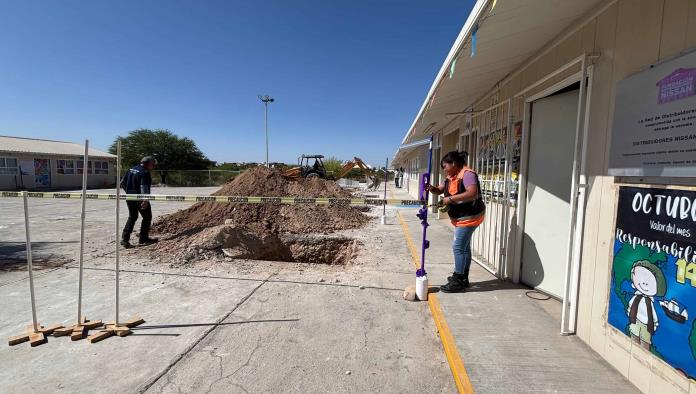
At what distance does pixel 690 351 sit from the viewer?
77.8 inches

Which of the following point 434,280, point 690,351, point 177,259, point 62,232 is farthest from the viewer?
point 62,232

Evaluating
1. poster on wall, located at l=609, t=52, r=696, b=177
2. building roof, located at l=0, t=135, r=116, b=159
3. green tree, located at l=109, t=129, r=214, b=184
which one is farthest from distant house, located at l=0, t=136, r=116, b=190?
poster on wall, located at l=609, t=52, r=696, b=177

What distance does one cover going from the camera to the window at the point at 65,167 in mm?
26547

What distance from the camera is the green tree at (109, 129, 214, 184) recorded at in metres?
42.4

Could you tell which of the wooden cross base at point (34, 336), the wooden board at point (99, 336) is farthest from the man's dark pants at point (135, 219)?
the wooden board at point (99, 336)

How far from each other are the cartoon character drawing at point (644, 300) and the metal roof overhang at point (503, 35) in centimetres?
224

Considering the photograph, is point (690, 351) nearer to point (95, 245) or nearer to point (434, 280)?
point (434, 280)

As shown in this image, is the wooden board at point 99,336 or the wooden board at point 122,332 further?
the wooden board at point 122,332

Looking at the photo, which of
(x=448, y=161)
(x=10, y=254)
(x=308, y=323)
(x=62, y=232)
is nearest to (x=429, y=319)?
(x=308, y=323)

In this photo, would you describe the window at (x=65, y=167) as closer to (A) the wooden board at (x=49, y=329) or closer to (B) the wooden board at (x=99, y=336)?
(A) the wooden board at (x=49, y=329)

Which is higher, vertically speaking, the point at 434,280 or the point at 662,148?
the point at 662,148

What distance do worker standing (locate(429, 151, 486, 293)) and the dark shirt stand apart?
6313mm

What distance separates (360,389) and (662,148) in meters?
2.78

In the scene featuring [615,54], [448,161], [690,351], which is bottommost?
[690,351]
